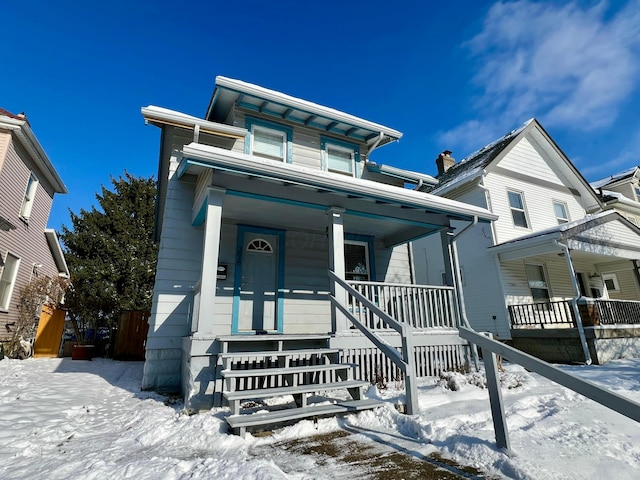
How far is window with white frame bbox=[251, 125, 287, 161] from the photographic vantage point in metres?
8.19

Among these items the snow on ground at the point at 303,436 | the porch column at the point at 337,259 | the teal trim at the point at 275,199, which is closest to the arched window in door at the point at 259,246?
the teal trim at the point at 275,199

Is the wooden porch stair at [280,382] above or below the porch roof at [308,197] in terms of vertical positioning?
below

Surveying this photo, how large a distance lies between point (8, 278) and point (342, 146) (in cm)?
1252

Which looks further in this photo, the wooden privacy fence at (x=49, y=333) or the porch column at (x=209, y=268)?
the wooden privacy fence at (x=49, y=333)

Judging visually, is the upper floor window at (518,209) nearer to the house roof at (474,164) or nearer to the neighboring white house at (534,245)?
the neighboring white house at (534,245)

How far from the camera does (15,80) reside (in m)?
15.3

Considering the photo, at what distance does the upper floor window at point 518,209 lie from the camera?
12.7 metres

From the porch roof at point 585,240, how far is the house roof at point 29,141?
16.6 meters

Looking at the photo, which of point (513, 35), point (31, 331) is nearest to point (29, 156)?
point (31, 331)

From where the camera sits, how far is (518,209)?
12742 mm

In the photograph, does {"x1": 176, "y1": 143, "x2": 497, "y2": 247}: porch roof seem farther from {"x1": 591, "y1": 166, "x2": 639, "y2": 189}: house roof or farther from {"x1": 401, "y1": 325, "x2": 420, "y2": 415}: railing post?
{"x1": 591, "y1": 166, "x2": 639, "y2": 189}: house roof

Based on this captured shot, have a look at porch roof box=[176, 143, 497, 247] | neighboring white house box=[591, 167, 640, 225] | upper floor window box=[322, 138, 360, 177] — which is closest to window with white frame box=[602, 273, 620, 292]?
neighboring white house box=[591, 167, 640, 225]

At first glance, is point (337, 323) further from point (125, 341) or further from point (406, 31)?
point (406, 31)

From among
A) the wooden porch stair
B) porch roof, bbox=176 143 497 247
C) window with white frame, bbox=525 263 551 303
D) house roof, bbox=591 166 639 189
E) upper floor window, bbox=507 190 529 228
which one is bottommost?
the wooden porch stair
